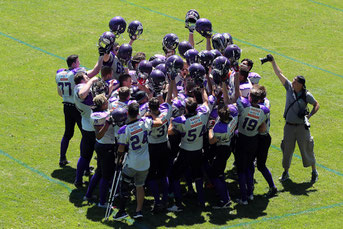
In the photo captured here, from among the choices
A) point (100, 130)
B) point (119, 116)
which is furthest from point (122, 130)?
point (100, 130)

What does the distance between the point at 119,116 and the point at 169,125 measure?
1.17 m

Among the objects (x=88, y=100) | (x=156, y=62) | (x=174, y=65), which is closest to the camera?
(x=174, y=65)

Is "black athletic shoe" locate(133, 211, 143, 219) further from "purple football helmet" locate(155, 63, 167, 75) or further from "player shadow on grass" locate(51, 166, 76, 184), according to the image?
"purple football helmet" locate(155, 63, 167, 75)

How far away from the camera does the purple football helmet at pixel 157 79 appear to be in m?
9.25

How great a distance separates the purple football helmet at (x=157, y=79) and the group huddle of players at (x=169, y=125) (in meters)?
0.02

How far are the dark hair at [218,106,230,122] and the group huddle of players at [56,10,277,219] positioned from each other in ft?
0.06

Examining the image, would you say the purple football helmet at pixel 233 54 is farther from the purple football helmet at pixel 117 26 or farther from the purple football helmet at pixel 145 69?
the purple football helmet at pixel 117 26

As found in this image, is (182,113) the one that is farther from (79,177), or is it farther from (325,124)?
(325,124)

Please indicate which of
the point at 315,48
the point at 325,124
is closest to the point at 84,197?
the point at 325,124

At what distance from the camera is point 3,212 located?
8914 millimetres

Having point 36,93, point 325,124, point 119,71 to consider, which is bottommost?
point 36,93

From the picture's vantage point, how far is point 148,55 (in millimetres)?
16453

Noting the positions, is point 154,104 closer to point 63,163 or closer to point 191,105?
point 191,105

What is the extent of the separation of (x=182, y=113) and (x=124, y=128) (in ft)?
4.14
